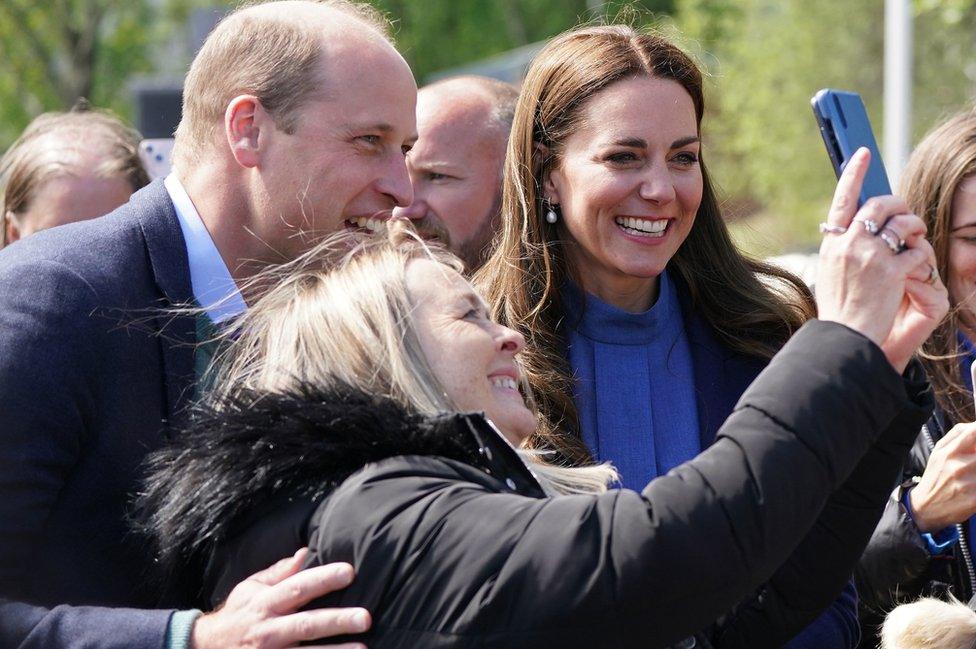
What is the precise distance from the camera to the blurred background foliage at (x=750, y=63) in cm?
1958

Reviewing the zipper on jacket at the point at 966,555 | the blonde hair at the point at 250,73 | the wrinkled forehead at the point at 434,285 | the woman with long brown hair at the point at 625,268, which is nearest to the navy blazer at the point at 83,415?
the blonde hair at the point at 250,73

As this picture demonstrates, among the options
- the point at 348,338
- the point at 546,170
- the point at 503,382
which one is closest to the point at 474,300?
the point at 503,382

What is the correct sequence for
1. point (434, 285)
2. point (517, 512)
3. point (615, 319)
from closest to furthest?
point (517, 512) → point (434, 285) → point (615, 319)

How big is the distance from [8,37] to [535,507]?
26.4 metres

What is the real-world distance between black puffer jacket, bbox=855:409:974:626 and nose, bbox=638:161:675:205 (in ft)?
3.14

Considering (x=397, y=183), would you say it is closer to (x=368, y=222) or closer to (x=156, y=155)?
(x=368, y=222)

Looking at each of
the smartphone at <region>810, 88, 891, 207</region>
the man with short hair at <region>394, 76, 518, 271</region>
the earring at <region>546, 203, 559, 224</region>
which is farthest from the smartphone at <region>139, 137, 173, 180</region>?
the smartphone at <region>810, 88, 891, 207</region>

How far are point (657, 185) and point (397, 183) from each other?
2.56 ft

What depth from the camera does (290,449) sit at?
199 cm

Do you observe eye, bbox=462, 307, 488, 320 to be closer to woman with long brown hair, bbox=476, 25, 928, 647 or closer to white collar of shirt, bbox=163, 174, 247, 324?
white collar of shirt, bbox=163, 174, 247, 324

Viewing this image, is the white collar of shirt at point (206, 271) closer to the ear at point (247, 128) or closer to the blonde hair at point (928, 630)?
the ear at point (247, 128)

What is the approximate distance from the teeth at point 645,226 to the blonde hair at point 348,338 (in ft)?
3.34

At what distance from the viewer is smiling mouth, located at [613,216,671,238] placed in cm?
334

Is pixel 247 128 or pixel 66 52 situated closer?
pixel 247 128
